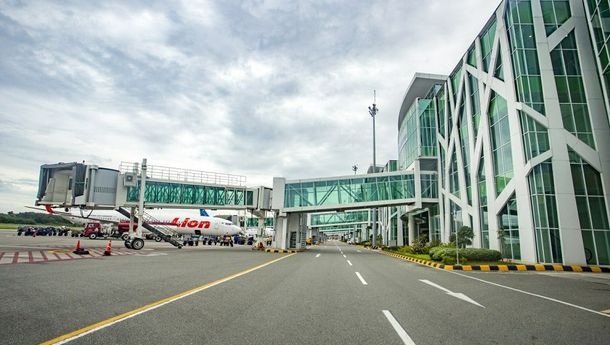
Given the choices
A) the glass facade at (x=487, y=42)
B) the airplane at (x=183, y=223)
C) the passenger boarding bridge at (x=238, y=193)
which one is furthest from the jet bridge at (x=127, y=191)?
the glass facade at (x=487, y=42)

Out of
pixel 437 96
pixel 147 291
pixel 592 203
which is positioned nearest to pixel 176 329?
pixel 147 291

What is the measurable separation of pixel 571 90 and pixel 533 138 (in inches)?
162

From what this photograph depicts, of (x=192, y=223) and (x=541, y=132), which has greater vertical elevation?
(x=541, y=132)

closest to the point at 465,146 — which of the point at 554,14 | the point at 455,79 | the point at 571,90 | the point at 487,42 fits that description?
the point at 455,79

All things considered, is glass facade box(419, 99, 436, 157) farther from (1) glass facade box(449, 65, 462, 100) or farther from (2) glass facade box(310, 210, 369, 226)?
(2) glass facade box(310, 210, 369, 226)

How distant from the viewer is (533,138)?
20.6 m

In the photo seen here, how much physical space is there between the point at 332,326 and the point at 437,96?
3662 cm

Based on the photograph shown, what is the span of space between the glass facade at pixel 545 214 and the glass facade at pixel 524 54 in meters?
4.10

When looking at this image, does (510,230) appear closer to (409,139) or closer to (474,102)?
(474,102)

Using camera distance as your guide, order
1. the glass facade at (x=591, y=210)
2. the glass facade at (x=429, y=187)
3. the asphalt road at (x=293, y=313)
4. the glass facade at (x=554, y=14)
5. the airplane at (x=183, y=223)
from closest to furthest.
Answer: the asphalt road at (x=293, y=313) < the glass facade at (x=591, y=210) < the glass facade at (x=554, y=14) < the glass facade at (x=429, y=187) < the airplane at (x=183, y=223)

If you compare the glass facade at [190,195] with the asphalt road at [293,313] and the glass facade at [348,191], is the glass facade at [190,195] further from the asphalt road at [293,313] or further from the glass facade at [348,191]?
the asphalt road at [293,313]

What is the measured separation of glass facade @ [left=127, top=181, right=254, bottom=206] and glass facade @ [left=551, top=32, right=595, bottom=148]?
2985 centimetres

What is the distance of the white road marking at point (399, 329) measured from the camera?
15.0 feet

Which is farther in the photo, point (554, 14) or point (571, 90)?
point (554, 14)
